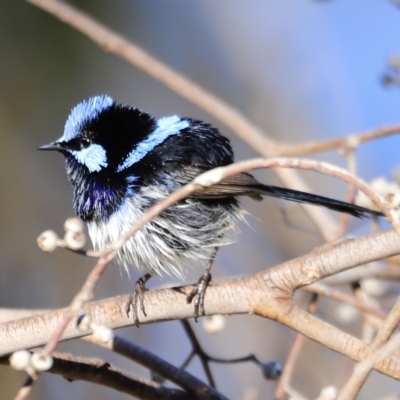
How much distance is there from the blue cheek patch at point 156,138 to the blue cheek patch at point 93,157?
0.07 m

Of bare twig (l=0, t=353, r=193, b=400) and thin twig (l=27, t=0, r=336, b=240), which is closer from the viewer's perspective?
→ bare twig (l=0, t=353, r=193, b=400)

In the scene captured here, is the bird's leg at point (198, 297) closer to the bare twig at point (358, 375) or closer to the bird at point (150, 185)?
the bird at point (150, 185)

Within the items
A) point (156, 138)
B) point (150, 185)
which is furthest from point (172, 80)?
point (150, 185)

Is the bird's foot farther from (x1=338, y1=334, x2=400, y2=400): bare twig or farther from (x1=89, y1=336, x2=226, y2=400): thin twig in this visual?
(x1=338, y1=334, x2=400, y2=400): bare twig

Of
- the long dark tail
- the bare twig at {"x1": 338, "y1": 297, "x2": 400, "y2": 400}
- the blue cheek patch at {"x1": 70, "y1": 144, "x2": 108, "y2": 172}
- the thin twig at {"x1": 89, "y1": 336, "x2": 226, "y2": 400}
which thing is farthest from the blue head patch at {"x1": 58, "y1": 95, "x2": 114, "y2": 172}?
the bare twig at {"x1": 338, "y1": 297, "x2": 400, "y2": 400}

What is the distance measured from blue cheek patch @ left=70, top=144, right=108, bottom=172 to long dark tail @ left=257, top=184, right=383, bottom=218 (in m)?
0.58

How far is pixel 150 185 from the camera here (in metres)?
2.28

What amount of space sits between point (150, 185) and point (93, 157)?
0.27 metres

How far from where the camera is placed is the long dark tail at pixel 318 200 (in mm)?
2012

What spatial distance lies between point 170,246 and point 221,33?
3.38 m

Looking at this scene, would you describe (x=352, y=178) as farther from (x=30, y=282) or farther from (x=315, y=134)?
(x=315, y=134)

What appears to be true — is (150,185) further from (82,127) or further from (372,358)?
(372,358)

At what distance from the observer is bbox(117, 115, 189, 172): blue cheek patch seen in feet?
7.84

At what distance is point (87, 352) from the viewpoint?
4.14 metres
